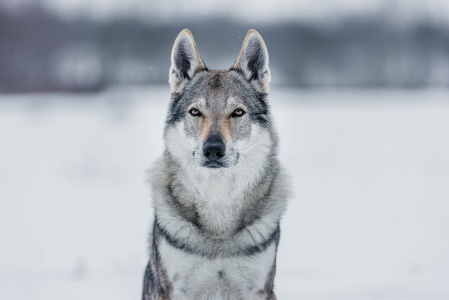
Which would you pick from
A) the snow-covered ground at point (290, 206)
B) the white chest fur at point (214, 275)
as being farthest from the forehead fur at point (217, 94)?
the white chest fur at point (214, 275)

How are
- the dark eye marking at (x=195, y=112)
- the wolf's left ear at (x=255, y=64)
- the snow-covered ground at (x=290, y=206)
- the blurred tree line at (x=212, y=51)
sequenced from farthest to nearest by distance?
the blurred tree line at (x=212, y=51), the snow-covered ground at (x=290, y=206), the wolf's left ear at (x=255, y=64), the dark eye marking at (x=195, y=112)

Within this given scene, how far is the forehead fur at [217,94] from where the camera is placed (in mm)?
3553

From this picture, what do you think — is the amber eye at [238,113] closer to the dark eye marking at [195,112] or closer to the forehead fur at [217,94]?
the forehead fur at [217,94]

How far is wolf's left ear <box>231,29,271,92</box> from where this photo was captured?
3.71 meters

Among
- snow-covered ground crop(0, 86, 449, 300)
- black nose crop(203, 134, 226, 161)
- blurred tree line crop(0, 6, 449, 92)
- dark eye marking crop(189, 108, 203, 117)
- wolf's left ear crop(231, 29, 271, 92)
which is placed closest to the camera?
black nose crop(203, 134, 226, 161)

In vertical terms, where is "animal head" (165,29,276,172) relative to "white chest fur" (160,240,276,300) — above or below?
above

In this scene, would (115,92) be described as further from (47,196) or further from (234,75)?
(234,75)

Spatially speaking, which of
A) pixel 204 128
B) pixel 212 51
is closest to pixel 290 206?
pixel 204 128

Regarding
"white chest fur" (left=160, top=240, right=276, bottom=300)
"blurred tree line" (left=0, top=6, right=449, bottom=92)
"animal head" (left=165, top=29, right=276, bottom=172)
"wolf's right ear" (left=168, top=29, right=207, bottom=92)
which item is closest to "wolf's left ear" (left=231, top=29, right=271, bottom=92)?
"animal head" (left=165, top=29, right=276, bottom=172)

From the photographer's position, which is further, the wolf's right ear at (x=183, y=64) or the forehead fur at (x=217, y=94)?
the wolf's right ear at (x=183, y=64)

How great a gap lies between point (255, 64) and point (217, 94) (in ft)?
1.43

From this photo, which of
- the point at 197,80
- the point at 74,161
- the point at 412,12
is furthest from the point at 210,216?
the point at 412,12

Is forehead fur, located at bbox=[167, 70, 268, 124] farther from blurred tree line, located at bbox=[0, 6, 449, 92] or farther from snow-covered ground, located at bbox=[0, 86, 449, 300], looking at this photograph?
blurred tree line, located at bbox=[0, 6, 449, 92]

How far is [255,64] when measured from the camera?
3.82 meters
